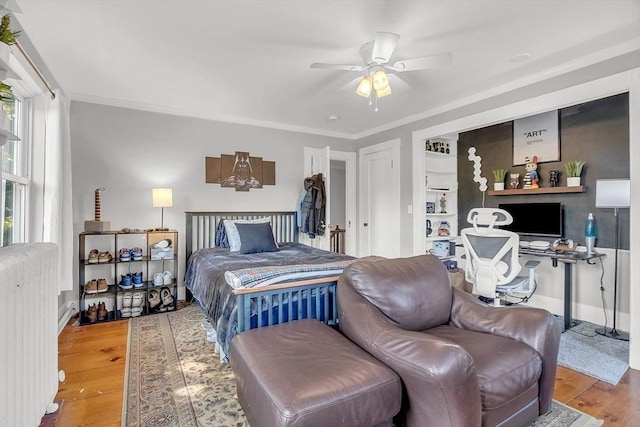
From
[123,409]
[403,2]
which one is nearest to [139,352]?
[123,409]

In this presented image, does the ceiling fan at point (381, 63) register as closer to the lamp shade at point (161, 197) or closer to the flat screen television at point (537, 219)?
the lamp shade at point (161, 197)

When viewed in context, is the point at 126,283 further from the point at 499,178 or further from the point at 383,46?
the point at 499,178

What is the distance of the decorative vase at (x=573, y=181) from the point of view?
3.53m

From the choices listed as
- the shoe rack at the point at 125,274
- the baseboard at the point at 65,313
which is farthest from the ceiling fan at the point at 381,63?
the baseboard at the point at 65,313

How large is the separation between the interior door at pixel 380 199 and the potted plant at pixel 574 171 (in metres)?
1.97

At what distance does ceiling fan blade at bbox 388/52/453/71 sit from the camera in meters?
2.21

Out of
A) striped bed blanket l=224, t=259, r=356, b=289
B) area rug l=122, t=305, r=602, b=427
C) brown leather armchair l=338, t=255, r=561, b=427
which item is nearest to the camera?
brown leather armchair l=338, t=255, r=561, b=427

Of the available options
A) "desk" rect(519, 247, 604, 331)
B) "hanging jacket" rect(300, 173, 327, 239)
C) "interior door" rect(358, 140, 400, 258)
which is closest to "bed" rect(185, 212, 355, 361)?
"hanging jacket" rect(300, 173, 327, 239)

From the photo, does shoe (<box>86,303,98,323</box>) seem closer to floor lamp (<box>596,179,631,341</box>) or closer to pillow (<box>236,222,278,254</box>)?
pillow (<box>236,222,278,254</box>)

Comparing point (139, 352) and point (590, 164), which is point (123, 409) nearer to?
point (139, 352)

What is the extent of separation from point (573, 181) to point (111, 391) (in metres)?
4.76

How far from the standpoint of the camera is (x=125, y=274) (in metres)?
3.75

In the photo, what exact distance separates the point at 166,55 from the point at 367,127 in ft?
10.2

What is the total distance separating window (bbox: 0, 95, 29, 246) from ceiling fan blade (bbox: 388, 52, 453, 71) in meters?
2.86
